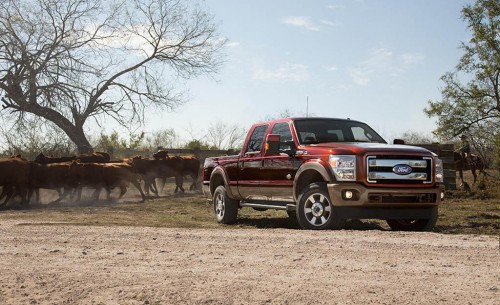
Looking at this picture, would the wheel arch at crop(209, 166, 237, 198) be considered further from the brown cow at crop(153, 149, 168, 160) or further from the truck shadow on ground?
the brown cow at crop(153, 149, 168, 160)

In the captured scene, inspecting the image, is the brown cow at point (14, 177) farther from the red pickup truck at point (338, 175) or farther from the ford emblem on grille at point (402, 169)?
the ford emblem on grille at point (402, 169)

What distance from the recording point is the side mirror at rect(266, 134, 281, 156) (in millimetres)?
12212

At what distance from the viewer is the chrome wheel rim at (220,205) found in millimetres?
14461

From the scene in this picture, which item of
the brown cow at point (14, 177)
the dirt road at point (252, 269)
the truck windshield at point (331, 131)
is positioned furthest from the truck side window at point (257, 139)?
the brown cow at point (14, 177)

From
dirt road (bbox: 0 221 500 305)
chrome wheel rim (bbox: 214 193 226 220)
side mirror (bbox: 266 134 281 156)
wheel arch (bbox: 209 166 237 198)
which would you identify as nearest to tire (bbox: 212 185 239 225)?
chrome wheel rim (bbox: 214 193 226 220)

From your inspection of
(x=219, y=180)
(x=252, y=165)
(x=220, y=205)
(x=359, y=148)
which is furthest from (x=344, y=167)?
(x=219, y=180)

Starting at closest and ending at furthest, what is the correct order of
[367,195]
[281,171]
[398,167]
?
[367,195] → [398,167] → [281,171]

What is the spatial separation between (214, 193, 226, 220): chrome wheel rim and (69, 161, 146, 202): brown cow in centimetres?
847

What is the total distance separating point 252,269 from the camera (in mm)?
7520

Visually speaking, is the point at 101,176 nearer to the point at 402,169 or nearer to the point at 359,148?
the point at 359,148

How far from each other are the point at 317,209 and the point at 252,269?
4.13 meters

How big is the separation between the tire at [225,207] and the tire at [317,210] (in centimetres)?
285

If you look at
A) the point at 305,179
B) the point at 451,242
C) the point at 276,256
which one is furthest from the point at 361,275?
the point at 305,179

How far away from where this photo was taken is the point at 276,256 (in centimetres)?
824
